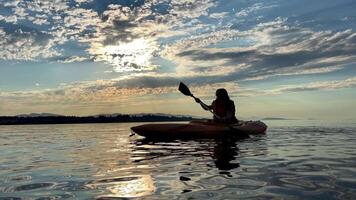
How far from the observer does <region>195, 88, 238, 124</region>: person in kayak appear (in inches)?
869

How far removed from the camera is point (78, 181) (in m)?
7.73

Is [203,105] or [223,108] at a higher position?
[203,105]

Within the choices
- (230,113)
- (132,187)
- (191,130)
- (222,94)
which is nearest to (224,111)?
(230,113)

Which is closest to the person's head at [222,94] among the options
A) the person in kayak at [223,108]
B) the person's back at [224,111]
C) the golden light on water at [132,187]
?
the person in kayak at [223,108]

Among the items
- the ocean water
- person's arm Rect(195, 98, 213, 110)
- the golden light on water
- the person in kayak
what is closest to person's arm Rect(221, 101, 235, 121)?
the person in kayak

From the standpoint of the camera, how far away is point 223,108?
72.5ft

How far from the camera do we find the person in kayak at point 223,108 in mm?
22062

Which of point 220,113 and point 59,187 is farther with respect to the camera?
point 220,113

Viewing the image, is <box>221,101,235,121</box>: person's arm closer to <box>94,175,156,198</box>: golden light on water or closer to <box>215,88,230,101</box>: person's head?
<box>215,88,230,101</box>: person's head

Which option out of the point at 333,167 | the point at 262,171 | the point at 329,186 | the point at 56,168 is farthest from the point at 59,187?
the point at 333,167

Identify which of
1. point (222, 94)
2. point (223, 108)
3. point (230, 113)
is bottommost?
point (230, 113)

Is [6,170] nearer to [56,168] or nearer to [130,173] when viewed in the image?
[56,168]

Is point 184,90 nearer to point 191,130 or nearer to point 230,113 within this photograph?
point 230,113

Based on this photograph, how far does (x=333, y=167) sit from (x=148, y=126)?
12745 millimetres
